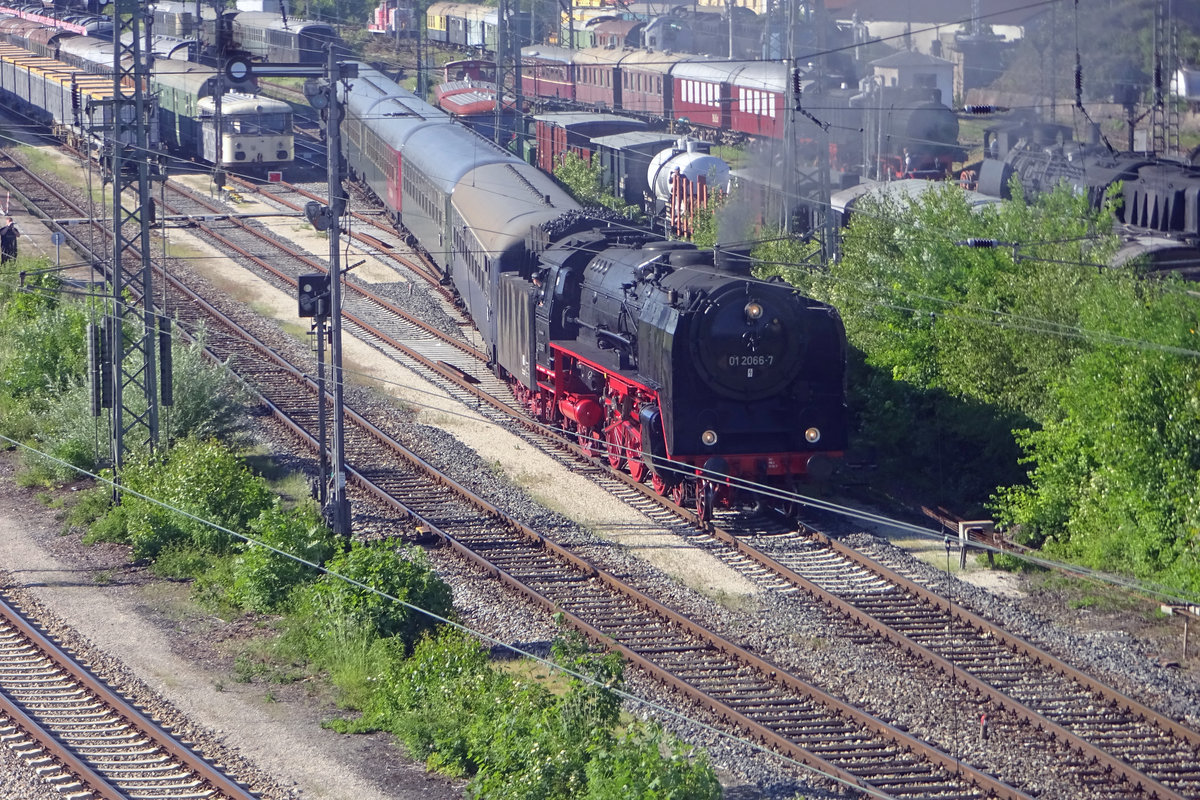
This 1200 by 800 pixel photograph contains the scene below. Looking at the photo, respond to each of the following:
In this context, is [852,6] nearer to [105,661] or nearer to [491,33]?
[491,33]

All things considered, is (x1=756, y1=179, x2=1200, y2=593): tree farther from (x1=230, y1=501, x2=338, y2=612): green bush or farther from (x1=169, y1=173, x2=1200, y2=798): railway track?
(x1=230, y1=501, x2=338, y2=612): green bush

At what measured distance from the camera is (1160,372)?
15.4 meters

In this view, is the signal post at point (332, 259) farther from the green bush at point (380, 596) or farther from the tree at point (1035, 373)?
the tree at point (1035, 373)

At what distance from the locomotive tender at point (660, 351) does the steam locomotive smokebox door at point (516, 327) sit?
36 mm

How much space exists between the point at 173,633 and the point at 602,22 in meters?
59.1

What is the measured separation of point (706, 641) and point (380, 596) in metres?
3.35

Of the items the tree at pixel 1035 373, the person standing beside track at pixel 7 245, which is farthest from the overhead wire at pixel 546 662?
the person standing beside track at pixel 7 245

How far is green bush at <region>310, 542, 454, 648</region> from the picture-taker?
13539mm

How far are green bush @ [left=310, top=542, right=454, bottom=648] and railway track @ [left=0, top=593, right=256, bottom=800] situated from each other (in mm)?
2217

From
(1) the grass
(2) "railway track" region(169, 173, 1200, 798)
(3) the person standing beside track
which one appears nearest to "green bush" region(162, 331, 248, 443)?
(2) "railway track" region(169, 173, 1200, 798)

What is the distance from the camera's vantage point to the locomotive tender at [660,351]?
16484mm

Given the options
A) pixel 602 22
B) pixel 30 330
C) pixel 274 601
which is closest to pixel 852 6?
pixel 602 22

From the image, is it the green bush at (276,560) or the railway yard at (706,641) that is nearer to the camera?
the railway yard at (706,641)

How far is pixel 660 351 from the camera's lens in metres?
16.6
